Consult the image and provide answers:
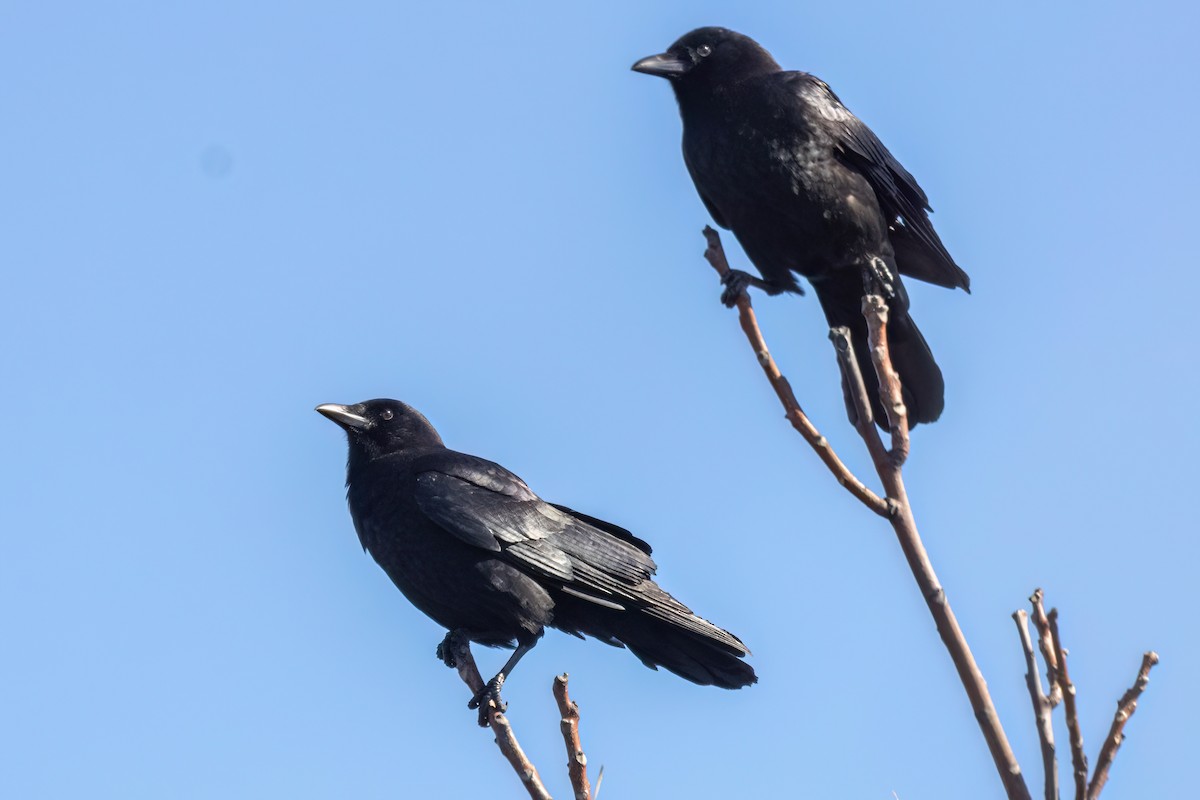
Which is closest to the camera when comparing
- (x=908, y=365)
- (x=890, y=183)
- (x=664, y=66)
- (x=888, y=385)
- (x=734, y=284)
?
(x=888, y=385)

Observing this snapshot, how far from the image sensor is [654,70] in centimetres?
747

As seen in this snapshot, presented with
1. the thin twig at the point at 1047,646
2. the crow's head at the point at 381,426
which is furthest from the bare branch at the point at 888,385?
the crow's head at the point at 381,426

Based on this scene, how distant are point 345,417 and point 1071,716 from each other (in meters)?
5.77

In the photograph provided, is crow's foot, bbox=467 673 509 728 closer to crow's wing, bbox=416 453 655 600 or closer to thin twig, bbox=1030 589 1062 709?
crow's wing, bbox=416 453 655 600

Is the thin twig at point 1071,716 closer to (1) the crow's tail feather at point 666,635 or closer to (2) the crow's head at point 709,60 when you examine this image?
(1) the crow's tail feather at point 666,635

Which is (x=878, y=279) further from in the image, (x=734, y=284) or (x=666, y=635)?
(x=666, y=635)

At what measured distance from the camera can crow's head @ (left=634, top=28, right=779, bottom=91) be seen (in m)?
7.38

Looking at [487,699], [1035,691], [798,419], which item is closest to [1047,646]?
[1035,691]

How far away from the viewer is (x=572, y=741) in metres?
4.02

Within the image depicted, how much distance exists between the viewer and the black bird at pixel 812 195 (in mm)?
6836

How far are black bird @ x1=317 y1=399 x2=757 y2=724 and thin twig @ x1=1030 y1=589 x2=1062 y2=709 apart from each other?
358 centimetres

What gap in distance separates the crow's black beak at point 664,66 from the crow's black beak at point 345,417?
2.46 metres

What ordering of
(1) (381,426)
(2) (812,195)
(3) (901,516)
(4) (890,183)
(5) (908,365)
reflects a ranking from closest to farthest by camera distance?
1. (3) (901,516)
2. (2) (812,195)
3. (5) (908,365)
4. (4) (890,183)
5. (1) (381,426)

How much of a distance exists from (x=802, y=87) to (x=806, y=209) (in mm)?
774
